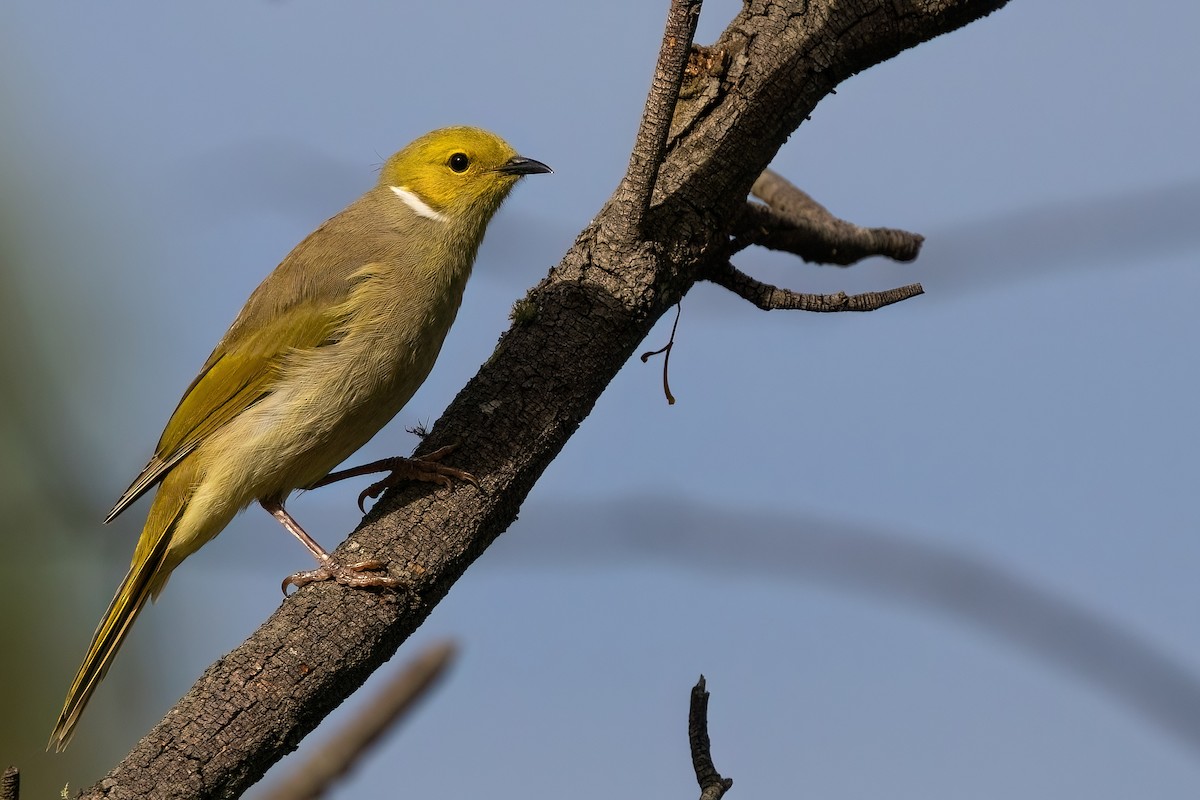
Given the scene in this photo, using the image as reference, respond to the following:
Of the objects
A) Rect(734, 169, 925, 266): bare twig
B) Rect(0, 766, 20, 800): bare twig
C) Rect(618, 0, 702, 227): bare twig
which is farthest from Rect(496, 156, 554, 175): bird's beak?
Rect(0, 766, 20, 800): bare twig

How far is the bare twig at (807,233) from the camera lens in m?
4.07

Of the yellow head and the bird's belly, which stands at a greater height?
the yellow head

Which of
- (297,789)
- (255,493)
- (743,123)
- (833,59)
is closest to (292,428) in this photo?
(255,493)

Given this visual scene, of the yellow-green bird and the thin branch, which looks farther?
the yellow-green bird

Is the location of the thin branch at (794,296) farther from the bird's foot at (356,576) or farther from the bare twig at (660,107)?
the bird's foot at (356,576)

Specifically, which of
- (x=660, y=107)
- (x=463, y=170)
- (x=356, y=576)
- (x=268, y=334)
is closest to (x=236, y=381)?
(x=268, y=334)

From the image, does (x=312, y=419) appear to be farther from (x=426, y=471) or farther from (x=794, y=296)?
(x=794, y=296)

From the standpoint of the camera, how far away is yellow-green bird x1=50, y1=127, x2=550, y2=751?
4.36 meters

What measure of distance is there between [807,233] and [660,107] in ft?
4.83

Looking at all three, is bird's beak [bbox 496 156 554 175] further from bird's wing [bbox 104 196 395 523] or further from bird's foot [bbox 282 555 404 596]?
bird's foot [bbox 282 555 404 596]

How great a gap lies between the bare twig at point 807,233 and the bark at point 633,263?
0.90 ft

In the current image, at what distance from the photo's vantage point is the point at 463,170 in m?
5.19

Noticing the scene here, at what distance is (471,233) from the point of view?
4934 millimetres

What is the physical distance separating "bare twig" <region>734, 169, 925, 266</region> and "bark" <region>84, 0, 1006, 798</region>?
0.90 ft
